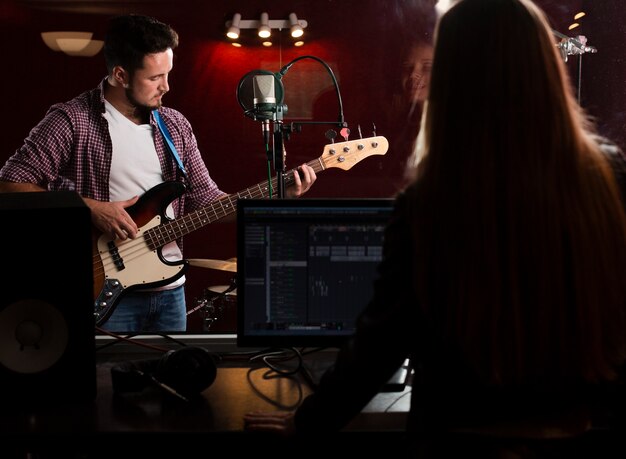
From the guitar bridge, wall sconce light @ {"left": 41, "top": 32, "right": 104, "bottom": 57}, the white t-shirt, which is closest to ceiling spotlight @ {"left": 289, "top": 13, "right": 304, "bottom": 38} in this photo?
wall sconce light @ {"left": 41, "top": 32, "right": 104, "bottom": 57}

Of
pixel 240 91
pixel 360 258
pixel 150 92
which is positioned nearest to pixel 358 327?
pixel 360 258

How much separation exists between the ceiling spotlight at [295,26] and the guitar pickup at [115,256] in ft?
6.88

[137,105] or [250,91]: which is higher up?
[137,105]

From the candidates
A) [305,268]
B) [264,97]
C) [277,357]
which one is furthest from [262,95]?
[277,357]

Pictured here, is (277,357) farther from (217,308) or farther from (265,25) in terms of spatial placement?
(265,25)

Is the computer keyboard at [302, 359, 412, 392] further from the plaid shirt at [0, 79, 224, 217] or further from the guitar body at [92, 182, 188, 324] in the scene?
the plaid shirt at [0, 79, 224, 217]

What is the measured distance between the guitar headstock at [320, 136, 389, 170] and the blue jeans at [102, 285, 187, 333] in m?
0.85

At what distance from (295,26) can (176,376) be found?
3.04 metres

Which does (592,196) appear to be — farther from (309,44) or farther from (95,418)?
(309,44)

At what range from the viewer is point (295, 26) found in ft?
12.4

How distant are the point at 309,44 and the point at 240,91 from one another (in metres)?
2.36

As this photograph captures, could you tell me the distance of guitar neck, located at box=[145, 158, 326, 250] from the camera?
2336mm

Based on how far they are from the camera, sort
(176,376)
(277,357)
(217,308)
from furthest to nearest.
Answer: (217,308) < (277,357) < (176,376)

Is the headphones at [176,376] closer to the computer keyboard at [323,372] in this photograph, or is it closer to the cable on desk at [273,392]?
the cable on desk at [273,392]
